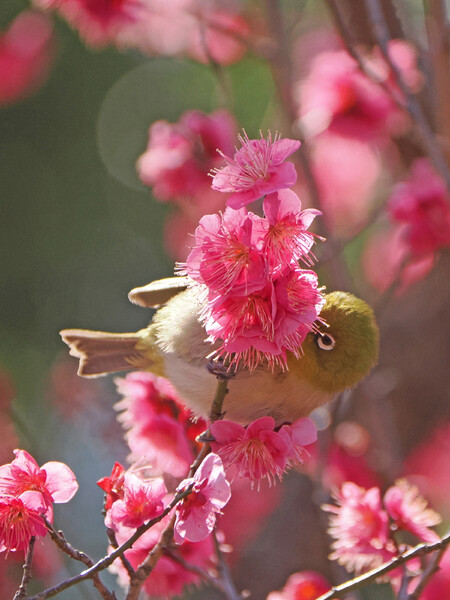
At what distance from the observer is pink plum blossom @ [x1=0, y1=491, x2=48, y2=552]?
1.07 m

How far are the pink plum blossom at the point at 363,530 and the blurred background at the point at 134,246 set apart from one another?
15.2 inches

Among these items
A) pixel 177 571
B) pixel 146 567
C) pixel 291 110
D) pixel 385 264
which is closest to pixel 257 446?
pixel 146 567

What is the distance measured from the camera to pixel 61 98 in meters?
4.41

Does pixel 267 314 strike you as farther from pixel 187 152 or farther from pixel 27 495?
pixel 187 152

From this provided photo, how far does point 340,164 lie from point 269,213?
2367 millimetres

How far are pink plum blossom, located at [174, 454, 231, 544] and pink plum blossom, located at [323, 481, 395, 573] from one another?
0.43 m

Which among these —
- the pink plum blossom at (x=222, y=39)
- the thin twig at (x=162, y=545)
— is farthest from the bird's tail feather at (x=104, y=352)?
the pink plum blossom at (x=222, y=39)

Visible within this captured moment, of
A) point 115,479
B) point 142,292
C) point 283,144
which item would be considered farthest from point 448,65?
point 115,479

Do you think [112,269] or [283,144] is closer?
[283,144]

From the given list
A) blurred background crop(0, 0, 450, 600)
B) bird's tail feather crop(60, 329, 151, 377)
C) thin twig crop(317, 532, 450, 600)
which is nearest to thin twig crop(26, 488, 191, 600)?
thin twig crop(317, 532, 450, 600)

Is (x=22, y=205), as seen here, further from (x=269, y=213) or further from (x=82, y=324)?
(x=269, y=213)

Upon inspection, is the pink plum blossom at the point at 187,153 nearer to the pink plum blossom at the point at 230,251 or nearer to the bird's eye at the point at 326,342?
the bird's eye at the point at 326,342

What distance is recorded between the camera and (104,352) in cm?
194

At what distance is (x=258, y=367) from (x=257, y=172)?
0.58 m
